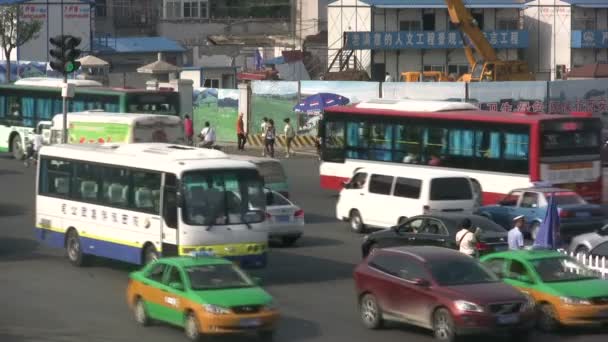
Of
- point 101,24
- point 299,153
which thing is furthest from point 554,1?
point 101,24

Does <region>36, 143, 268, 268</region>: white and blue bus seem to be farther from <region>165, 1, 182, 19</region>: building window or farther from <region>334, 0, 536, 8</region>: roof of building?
<region>165, 1, 182, 19</region>: building window

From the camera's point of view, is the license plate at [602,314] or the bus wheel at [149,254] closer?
the license plate at [602,314]

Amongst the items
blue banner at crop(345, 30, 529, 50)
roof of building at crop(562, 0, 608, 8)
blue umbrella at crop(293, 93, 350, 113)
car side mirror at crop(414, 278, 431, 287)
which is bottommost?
car side mirror at crop(414, 278, 431, 287)

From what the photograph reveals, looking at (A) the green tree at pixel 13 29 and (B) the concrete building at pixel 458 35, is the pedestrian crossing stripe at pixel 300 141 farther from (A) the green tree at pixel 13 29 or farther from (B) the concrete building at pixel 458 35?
(B) the concrete building at pixel 458 35

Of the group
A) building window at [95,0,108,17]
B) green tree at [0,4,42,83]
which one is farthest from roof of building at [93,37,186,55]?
building window at [95,0,108,17]

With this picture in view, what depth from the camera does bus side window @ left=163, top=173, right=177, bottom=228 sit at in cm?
2272

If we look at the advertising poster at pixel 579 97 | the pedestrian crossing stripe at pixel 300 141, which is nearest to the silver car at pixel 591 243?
the advertising poster at pixel 579 97

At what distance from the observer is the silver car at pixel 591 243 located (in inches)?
963

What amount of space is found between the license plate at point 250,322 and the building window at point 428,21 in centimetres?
6645

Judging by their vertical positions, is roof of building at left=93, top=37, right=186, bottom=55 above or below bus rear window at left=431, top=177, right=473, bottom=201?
above

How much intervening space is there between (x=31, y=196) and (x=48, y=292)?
1532cm

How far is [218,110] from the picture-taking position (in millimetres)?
57594

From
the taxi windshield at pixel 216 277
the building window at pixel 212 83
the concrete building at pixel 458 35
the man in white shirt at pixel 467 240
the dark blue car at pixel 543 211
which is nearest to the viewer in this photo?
the taxi windshield at pixel 216 277

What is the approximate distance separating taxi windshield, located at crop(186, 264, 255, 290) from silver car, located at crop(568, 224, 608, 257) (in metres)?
Result: 8.18
